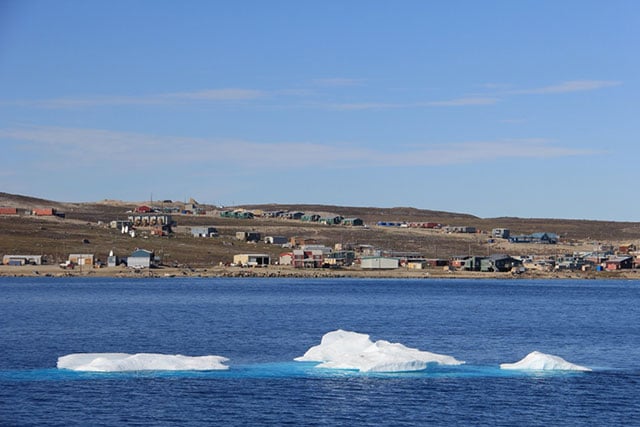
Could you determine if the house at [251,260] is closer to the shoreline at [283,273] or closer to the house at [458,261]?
the shoreline at [283,273]

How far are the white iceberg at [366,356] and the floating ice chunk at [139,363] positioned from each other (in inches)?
238

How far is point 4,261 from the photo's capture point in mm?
161625

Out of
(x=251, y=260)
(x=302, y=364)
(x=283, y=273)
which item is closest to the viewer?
(x=302, y=364)

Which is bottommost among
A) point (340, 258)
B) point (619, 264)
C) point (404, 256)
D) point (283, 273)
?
point (283, 273)

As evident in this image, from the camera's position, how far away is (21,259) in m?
161

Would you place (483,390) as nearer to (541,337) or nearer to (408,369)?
(408,369)

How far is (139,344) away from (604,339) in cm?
3305

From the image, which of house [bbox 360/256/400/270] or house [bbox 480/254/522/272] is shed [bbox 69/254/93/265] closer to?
house [bbox 360/256/400/270]

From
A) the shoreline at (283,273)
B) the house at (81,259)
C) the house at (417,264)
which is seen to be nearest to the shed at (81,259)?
the house at (81,259)

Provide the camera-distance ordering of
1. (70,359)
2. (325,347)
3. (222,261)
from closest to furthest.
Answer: (70,359), (325,347), (222,261)

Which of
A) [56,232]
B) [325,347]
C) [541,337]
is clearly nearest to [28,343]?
[325,347]

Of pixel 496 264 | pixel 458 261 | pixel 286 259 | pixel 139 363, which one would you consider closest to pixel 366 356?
pixel 139 363

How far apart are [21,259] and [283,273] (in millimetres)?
42351

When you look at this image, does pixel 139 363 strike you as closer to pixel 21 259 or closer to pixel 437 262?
pixel 21 259
